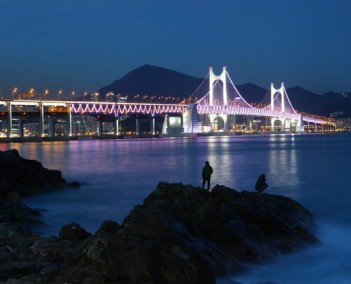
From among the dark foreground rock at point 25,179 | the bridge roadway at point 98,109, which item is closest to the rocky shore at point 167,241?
the dark foreground rock at point 25,179

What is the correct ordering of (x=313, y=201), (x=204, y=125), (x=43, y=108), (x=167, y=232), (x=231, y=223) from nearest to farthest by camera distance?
(x=167, y=232) → (x=231, y=223) → (x=313, y=201) → (x=43, y=108) → (x=204, y=125)

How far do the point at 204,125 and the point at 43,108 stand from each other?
1457 inches

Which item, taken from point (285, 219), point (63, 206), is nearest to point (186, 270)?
point (285, 219)

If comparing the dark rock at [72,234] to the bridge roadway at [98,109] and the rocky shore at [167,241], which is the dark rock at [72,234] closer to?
the rocky shore at [167,241]

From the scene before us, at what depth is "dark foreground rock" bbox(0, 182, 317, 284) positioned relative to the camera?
12.5ft

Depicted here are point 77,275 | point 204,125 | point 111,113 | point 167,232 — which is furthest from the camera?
point 204,125

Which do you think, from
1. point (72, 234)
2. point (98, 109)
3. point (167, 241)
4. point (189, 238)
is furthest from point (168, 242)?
point (98, 109)

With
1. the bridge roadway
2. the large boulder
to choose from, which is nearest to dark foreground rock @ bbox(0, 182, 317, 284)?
the large boulder

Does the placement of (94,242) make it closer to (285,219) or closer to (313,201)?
(285,219)

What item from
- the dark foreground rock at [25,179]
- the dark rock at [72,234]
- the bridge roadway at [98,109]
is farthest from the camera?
the bridge roadway at [98,109]

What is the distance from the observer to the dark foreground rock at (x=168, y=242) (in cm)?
381

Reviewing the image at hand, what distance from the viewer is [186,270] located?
3.96 m

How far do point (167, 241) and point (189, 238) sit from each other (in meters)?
0.44

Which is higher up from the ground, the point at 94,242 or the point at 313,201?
the point at 94,242
